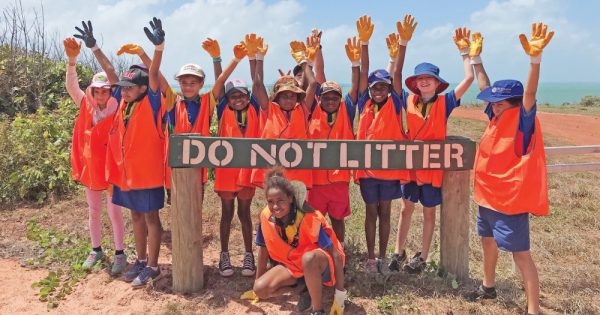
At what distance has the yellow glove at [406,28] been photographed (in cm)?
399

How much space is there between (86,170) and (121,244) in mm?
784

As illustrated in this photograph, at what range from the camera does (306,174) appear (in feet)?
12.9

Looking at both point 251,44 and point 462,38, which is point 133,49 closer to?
point 251,44

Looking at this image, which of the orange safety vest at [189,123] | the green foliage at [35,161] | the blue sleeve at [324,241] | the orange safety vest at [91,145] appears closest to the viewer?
the blue sleeve at [324,241]

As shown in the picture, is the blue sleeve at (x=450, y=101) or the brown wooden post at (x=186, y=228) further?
the blue sleeve at (x=450, y=101)

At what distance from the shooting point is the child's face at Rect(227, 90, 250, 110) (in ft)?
13.0

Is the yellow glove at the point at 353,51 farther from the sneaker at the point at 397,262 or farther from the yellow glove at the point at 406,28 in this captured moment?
the sneaker at the point at 397,262

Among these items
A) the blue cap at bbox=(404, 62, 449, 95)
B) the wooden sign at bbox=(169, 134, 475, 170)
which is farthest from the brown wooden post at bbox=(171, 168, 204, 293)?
the blue cap at bbox=(404, 62, 449, 95)

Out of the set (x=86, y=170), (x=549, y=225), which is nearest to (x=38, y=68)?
(x=86, y=170)

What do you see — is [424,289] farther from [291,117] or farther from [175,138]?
[175,138]

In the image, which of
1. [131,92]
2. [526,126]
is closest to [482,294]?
[526,126]

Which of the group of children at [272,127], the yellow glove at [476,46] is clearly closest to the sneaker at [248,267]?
the group of children at [272,127]

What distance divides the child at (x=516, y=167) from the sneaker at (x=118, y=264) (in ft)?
10.7

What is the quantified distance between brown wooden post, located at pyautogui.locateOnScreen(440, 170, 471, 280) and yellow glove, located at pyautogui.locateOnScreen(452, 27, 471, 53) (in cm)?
106
